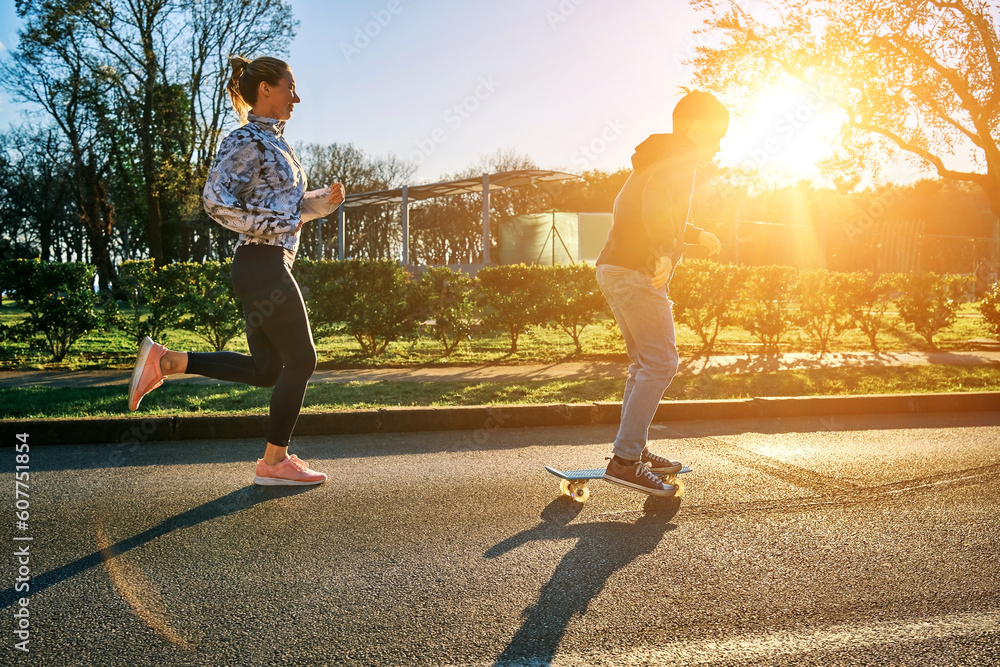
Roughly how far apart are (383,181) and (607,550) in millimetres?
47534

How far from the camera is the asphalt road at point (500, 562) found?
2344 mm

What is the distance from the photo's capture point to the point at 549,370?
932 cm

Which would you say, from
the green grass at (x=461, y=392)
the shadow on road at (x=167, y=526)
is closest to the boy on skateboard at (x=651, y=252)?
the shadow on road at (x=167, y=526)

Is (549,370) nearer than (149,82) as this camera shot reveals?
Yes

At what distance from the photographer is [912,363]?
9.98 metres

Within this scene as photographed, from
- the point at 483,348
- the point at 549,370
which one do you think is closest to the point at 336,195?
the point at 549,370

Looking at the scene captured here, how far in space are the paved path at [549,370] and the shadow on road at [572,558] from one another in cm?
469

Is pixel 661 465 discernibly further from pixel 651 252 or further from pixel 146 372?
pixel 146 372

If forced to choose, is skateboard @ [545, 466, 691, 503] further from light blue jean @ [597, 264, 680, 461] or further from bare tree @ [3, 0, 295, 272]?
bare tree @ [3, 0, 295, 272]

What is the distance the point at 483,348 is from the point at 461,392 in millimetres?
4346

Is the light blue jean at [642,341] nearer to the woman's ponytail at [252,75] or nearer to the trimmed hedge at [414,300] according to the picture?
the woman's ponytail at [252,75]

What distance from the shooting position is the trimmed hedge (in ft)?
33.3

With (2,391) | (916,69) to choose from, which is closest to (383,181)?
(916,69)

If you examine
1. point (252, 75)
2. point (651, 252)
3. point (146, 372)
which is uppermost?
→ point (252, 75)
